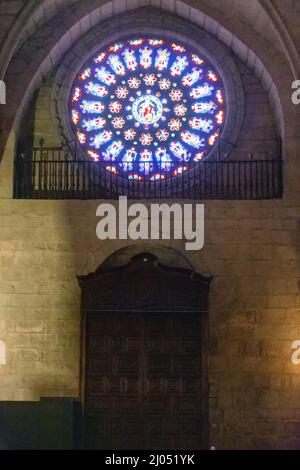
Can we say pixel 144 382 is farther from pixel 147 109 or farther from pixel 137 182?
pixel 147 109

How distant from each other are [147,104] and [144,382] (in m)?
4.53

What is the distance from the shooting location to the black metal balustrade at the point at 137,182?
1188 centimetres

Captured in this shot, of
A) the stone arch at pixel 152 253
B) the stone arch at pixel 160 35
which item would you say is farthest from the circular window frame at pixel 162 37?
the stone arch at pixel 152 253

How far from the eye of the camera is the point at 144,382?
10.8 m

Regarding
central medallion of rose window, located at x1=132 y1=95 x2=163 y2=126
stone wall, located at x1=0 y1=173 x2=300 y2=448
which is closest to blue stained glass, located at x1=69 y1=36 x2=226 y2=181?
central medallion of rose window, located at x1=132 y1=95 x2=163 y2=126

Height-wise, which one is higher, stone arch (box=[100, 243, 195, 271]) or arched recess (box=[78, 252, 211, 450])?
stone arch (box=[100, 243, 195, 271])

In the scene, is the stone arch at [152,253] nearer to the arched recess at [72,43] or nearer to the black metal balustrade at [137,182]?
the black metal balustrade at [137,182]

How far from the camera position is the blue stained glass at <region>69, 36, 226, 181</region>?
12688 mm

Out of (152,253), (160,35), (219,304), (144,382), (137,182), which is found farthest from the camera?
(160,35)

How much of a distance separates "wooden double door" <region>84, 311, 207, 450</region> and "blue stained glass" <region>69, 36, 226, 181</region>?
265cm

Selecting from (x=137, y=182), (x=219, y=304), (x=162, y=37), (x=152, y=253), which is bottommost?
(x=219, y=304)

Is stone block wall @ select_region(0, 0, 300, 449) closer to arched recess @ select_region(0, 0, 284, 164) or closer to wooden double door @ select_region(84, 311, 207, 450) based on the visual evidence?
wooden double door @ select_region(84, 311, 207, 450)

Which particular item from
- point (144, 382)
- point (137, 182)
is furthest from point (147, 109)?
point (144, 382)

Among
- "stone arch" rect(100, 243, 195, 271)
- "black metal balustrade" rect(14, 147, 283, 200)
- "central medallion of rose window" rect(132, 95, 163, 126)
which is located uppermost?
"central medallion of rose window" rect(132, 95, 163, 126)
